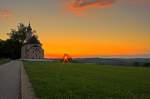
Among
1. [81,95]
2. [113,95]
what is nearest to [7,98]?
[81,95]

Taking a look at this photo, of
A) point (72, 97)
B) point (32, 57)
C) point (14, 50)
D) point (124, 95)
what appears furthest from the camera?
point (14, 50)

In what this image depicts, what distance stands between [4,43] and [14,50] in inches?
207

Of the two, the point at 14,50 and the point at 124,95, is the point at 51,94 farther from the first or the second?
the point at 14,50

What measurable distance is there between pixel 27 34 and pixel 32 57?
123ft

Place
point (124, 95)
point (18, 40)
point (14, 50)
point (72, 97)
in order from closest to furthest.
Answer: point (72, 97), point (124, 95), point (14, 50), point (18, 40)

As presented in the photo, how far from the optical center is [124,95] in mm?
13758

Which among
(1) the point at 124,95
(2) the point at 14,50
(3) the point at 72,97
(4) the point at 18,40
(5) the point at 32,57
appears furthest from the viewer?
(4) the point at 18,40

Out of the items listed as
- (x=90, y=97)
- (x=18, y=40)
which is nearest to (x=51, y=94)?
(x=90, y=97)

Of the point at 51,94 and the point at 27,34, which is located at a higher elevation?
the point at 27,34

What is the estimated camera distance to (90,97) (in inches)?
515

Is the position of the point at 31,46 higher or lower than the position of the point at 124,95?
higher

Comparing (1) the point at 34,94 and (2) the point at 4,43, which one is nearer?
(1) the point at 34,94

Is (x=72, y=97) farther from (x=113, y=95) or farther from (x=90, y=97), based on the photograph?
(x=113, y=95)

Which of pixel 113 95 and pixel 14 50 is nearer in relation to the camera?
pixel 113 95
